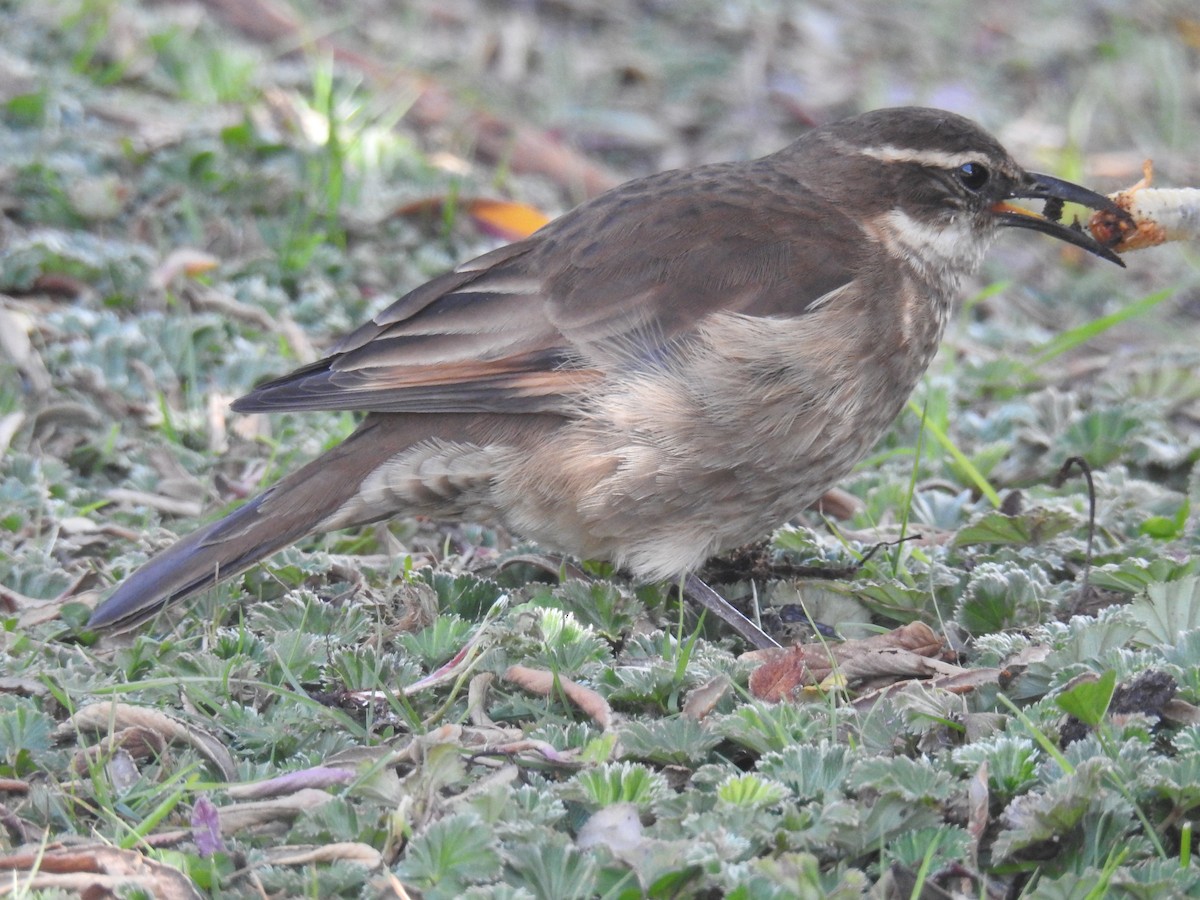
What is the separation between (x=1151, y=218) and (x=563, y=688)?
10.1 ft

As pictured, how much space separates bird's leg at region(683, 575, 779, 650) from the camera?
204 inches

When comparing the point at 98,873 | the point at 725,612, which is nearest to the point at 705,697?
the point at 725,612

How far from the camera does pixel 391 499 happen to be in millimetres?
5414

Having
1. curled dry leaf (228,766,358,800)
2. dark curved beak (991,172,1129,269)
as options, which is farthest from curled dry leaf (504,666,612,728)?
dark curved beak (991,172,1129,269)

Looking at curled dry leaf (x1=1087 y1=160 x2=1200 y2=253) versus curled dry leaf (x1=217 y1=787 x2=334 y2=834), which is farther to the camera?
curled dry leaf (x1=1087 y1=160 x2=1200 y2=253)

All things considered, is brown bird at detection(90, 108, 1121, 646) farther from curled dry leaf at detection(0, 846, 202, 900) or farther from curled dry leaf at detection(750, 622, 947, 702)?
curled dry leaf at detection(0, 846, 202, 900)

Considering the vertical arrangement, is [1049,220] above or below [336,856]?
above

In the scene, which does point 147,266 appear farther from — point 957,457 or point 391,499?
point 957,457

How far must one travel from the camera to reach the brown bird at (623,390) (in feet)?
17.5

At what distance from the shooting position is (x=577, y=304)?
217 inches

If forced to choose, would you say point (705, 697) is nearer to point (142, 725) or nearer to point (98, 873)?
point (142, 725)

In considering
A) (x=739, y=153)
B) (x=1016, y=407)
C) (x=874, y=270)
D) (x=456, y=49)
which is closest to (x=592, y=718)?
(x=874, y=270)

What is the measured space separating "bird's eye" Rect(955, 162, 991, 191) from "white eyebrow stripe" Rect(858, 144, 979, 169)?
2 cm

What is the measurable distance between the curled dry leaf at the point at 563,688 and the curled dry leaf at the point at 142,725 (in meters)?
0.85
